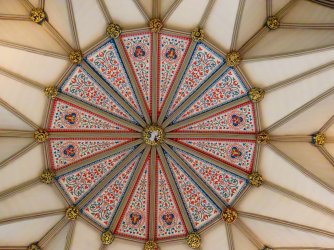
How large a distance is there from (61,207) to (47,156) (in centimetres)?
197

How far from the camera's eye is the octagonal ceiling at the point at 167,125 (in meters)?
15.7

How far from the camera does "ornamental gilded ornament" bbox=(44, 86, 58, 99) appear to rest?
1684cm

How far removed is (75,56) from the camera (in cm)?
Answer: 1664

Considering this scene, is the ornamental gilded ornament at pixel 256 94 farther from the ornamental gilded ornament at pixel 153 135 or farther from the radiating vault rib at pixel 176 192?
the radiating vault rib at pixel 176 192

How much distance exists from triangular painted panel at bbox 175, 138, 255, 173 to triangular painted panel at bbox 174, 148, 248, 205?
15.2 inches

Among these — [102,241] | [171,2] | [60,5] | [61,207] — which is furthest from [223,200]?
[60,5]

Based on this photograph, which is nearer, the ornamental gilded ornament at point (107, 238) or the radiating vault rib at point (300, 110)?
the radiating vault rib at point (300, 110)

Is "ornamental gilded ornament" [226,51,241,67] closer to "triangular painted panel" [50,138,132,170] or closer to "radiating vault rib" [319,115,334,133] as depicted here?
"radiating vault rib" [319,115,334,133]

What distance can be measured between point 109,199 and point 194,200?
10.7 ft

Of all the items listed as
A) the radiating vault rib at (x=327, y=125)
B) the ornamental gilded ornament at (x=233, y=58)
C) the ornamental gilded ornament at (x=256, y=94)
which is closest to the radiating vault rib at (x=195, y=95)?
the ornamental gilded ornament at (x=233, y=58)

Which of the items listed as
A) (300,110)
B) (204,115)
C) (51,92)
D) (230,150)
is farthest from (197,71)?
(51,92)

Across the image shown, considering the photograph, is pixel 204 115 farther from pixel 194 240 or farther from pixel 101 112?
pixel 194 240

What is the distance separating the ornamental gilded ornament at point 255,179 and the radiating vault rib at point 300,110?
5.54 feet

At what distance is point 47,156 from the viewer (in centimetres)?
Result: 1762
